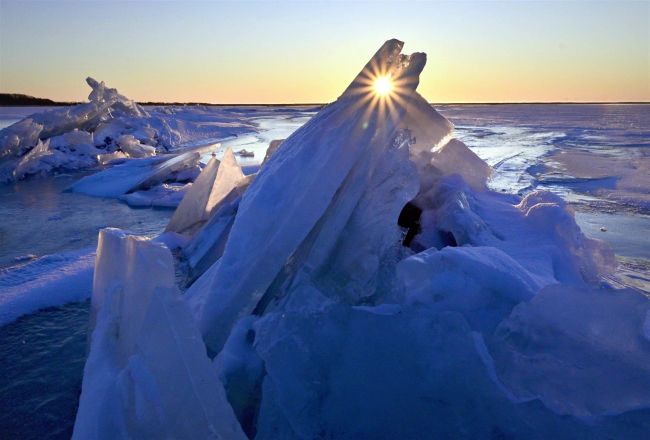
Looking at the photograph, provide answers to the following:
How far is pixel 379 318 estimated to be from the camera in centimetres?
131

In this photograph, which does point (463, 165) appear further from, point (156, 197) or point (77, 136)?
point (77, 136)

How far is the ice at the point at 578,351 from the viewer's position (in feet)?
3.81

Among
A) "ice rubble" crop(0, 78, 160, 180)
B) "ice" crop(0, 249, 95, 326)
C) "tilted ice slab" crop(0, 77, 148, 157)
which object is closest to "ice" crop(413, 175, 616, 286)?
"ice" crop(0, 249, 95, 326)

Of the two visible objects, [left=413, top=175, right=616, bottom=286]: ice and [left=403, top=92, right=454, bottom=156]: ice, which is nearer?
[left=413, top=175, right=616, bottom=286]: ice

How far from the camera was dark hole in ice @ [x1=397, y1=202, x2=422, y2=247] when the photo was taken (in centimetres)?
246

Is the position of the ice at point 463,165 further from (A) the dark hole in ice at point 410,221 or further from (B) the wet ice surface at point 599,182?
(B) the wet ice surface at point 599,182

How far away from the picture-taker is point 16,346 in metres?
2.08

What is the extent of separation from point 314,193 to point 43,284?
197cm

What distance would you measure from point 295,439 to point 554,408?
67 centimetres

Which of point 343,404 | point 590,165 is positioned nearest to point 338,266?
point 343,404

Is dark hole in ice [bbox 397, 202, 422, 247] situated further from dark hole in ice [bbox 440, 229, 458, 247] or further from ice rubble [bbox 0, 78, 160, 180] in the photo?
ice rubble [bbox 0, 78, 160, 180]

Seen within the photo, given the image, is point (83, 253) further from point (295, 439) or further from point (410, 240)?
point (295, 439)

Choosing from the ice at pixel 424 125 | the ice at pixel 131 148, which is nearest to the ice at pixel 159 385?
the ice at pixel 424 125

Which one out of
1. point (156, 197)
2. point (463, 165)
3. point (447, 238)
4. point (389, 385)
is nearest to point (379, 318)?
point (389, 385)
